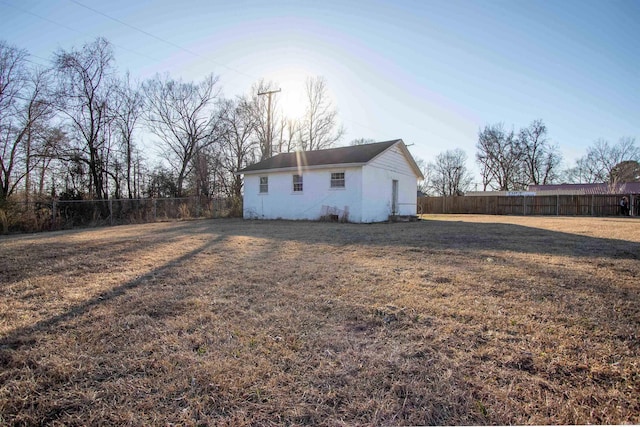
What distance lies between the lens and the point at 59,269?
15.8ft

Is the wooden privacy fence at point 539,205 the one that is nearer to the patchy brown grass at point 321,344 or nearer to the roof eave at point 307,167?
the roof eave at point 307,167

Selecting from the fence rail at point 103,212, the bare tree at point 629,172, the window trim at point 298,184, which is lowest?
the fence rail at point 103,212

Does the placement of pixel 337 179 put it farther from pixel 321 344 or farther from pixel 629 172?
pixel 629 172

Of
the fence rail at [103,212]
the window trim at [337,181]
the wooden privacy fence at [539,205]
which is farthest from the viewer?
the wooden privacy fence at [539,205]

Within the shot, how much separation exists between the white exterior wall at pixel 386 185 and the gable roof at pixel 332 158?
0.32 meters

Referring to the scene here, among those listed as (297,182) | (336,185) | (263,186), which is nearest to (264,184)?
(263,186)

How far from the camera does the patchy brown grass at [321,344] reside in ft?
5.57

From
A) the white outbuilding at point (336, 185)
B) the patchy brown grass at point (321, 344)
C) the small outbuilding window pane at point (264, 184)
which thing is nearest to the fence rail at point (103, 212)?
the small outbuilding window pane at point (264, 184)

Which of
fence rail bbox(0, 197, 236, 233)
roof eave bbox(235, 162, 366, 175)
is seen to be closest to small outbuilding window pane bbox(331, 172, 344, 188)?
roof eave bbox(235, 162, 366, 175)

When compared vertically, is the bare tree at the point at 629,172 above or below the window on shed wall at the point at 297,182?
above

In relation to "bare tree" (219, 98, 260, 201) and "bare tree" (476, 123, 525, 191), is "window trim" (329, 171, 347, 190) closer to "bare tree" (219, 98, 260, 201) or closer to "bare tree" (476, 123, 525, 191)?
"bare tree" (219, 98, 260, 201)

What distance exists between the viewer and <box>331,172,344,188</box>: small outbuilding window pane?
14.5 m

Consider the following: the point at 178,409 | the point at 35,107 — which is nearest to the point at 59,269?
the point at 178,409

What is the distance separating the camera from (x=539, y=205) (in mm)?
25453
